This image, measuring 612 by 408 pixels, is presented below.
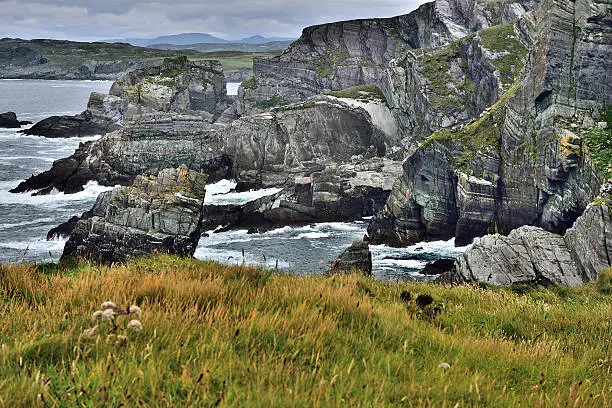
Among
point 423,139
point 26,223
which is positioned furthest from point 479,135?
point 26,223

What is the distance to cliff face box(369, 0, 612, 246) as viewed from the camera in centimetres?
3862

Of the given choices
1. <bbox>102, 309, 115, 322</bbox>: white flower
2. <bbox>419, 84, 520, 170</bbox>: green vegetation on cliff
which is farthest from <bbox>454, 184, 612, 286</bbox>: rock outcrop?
<bbox>102, 309, 115, 322</bbox>: white flower

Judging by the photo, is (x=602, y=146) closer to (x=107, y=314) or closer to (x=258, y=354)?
(x=258, y=354)

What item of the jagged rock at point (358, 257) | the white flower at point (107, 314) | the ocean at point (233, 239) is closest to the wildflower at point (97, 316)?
the white flower at point (107, 314)

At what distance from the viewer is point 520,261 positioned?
31.3 metres

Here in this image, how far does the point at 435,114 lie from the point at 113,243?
46.7 m

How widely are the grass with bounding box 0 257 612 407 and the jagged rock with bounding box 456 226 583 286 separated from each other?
2509 cm

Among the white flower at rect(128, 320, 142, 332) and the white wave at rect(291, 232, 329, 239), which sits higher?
the white flower at rect(128, 320, 142, 332)

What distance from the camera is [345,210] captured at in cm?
6347

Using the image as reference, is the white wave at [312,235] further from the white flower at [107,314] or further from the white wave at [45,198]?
the white flower at [107,314]

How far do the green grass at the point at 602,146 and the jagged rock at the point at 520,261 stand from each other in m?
5.92

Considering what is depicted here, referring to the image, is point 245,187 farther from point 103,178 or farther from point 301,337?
point 301,337

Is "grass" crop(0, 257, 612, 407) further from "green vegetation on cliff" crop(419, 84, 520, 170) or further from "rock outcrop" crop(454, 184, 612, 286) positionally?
"green vegetation on cliff" crop(419, 84, 520, 170)

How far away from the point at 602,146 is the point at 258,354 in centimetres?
3825
